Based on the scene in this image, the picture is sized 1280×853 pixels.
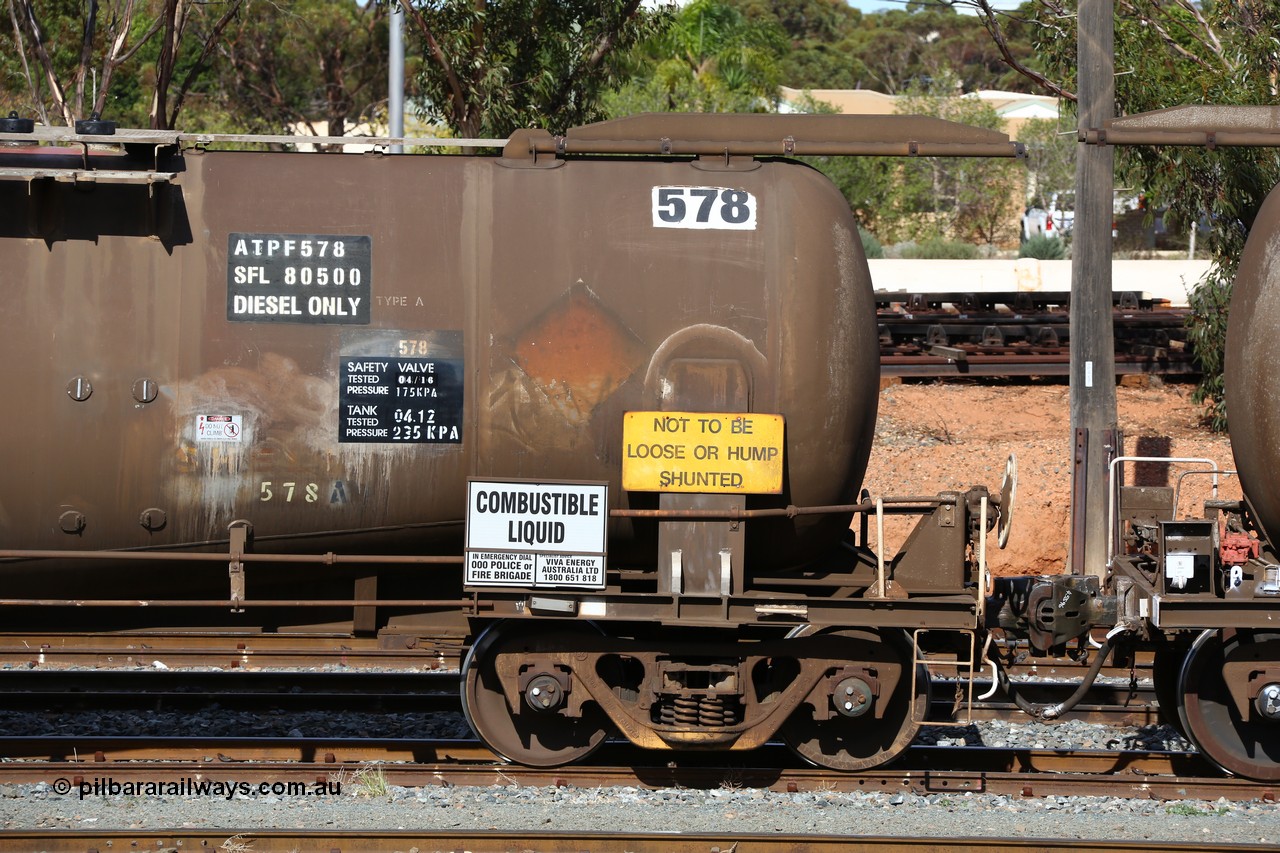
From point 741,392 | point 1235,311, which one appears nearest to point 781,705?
point 741,392

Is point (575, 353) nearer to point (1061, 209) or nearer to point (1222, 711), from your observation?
point (1222, 711)

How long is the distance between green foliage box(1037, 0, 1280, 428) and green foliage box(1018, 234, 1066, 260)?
2018 cm

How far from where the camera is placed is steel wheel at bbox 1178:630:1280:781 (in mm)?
8578

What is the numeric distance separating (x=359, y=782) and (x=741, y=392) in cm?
328

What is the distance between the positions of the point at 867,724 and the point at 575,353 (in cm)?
300

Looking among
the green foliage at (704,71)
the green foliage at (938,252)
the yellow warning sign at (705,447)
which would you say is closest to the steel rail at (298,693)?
the yellow warning sign at (705,447)

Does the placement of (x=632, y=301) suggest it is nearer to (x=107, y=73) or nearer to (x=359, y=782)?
(x=359, y=782)

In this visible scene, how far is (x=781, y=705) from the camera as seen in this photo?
830cm

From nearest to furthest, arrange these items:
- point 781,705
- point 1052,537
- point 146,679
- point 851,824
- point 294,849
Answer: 1. point 294,849
2. point 851,824
3. point 781,705
4. point 146,679
5. point 1052,537

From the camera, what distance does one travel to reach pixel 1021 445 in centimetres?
1742

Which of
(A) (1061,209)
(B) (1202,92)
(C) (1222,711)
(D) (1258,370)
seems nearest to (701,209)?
(D) (1258,370)

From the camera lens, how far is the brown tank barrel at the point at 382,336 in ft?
25.7

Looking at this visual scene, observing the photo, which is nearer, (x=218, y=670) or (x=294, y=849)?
(x=294, y=849)

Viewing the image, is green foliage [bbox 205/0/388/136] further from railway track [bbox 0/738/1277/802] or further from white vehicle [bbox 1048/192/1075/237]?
railway track [bbox 0/738/1277/802]
